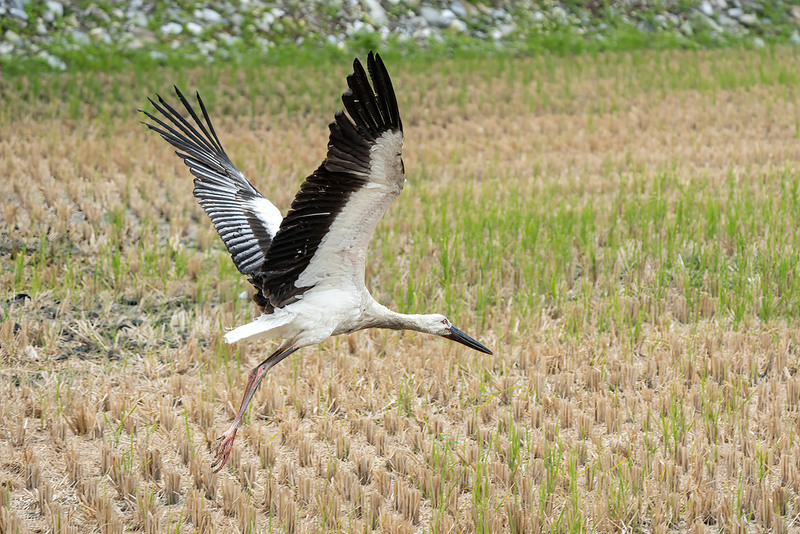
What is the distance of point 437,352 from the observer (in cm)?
473

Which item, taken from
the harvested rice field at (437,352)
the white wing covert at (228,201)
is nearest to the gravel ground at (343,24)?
the harvested rice field at (437,352)

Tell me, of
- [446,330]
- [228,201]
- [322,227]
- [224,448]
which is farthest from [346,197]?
[228,201]

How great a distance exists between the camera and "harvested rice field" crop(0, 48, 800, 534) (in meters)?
3.31

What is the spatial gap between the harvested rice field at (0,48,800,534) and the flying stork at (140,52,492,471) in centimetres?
47

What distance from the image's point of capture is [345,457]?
371 cm

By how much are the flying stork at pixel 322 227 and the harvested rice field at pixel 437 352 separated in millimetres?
473

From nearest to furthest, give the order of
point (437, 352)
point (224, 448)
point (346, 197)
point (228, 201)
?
1. point (346, 197)
2. point (224, 448)
3. point (228, 201)
4. point (437, 352)

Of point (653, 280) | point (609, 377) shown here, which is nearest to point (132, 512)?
point (609, 377)

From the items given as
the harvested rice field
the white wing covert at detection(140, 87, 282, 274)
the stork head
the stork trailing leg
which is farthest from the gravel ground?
the stork head

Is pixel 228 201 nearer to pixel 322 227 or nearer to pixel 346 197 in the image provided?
pixel 322 227

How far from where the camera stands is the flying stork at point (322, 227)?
292cm

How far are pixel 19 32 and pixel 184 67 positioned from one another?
8.65 feet

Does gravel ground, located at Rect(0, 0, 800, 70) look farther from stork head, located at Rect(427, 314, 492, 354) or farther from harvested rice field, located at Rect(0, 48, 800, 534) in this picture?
stork head, located at Rect(427, 314, 492, 354)

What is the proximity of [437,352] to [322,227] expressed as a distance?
1.67m
